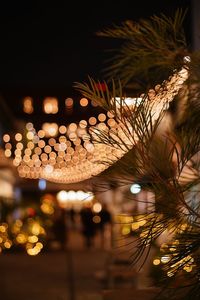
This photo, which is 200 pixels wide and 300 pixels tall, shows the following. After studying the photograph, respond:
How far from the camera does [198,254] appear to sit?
304 centimetres

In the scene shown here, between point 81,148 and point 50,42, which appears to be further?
point 50,42

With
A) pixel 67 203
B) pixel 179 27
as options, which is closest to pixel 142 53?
pixel 179 27

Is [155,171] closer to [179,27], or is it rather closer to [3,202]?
[179,27]

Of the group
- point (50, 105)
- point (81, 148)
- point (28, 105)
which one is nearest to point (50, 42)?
point (81, 148)

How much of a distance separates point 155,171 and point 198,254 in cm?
44

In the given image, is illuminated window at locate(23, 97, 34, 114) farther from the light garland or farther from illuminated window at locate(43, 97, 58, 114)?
the light garland

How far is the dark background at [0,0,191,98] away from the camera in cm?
658

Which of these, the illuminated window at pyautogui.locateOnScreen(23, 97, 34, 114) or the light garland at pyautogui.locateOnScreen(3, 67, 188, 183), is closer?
the light garland at pyautogui.locateOnScreen(3, 67, 188, 183)

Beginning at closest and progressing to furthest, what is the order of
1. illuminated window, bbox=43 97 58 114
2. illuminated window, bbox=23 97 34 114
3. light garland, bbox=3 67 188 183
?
light garland, bbox=3 67 188 183, illuminated window, bbox=43 97 58 114, illuminated window, bbox=23 97 34 114

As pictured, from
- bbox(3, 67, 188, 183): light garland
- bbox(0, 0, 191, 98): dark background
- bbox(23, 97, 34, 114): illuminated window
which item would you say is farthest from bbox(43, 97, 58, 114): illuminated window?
bbox(0, 0, 191, 98): dark background

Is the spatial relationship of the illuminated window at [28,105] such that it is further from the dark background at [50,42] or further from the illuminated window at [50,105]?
the dark background at [50,42]

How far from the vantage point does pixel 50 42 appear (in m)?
6.95

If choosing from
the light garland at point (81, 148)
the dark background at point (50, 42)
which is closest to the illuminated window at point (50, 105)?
the light garland at point (81, 148)

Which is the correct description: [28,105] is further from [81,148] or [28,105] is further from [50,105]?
[81,148]
